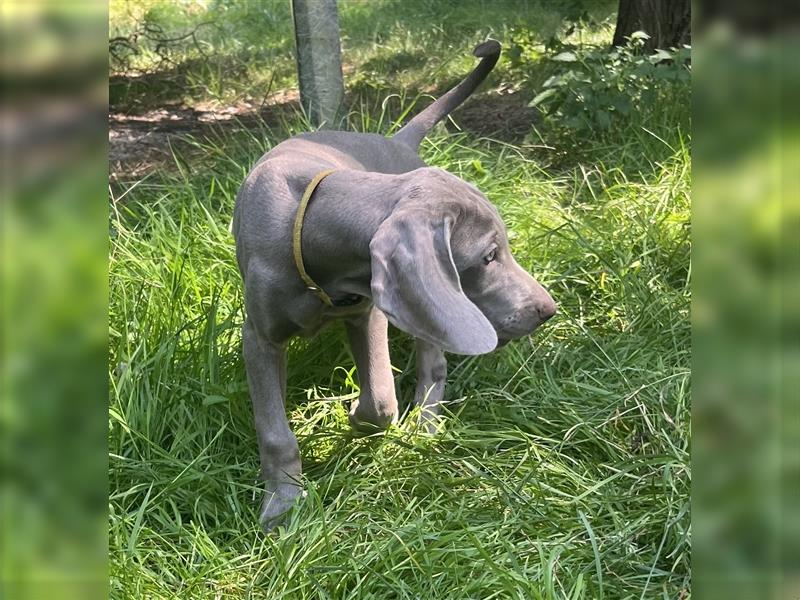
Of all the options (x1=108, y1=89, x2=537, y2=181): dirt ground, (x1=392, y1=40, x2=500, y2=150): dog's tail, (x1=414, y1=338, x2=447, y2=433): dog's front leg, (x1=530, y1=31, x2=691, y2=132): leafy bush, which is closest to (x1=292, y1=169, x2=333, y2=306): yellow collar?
(x1=414, y1=338, x2=447, y2=433): dog's front leg

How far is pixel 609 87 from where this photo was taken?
213 inches

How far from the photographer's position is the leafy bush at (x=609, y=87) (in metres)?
5.32

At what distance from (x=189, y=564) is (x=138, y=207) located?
253cm

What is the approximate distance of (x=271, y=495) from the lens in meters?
3.06

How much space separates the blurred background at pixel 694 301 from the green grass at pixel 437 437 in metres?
1.83

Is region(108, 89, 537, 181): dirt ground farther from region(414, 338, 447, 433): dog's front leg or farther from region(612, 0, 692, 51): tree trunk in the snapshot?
region(414, 338, 447, 433): dog's front leg

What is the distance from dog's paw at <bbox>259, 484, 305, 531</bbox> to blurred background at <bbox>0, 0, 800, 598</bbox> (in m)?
2.41

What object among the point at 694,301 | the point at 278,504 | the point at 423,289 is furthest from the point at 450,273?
the point at 694,301

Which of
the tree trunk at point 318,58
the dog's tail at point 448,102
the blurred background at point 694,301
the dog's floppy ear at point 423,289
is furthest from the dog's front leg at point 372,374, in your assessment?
the blurred background at point 694,301

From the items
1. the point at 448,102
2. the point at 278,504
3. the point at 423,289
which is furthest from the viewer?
the point at 448,102

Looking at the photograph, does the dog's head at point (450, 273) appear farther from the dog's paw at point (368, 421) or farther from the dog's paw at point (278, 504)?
the dog's paw at point (278, 504)

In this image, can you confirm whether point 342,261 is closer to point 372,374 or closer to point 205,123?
point 372,374

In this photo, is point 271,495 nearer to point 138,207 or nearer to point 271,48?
point 138,207

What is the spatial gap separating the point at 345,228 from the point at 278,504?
0.92m
